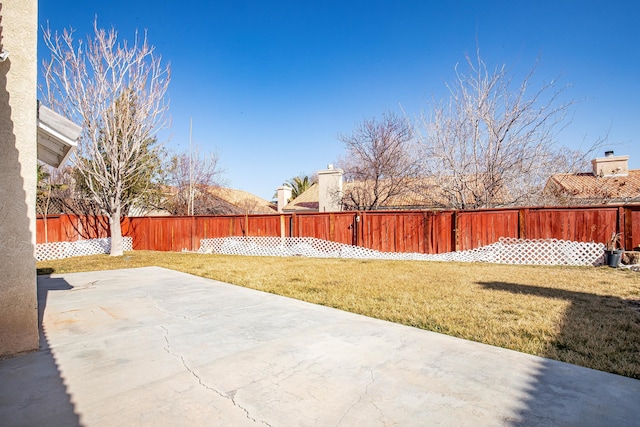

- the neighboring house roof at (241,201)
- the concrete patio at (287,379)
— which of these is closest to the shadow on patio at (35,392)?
the concrete patio at (287,379)

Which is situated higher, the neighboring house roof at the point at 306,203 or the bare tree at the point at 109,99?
the bare tree at the point at 109,99

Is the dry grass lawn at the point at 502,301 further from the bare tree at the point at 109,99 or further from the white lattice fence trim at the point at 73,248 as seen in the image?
the white lattice fence trim at the point at 73,248

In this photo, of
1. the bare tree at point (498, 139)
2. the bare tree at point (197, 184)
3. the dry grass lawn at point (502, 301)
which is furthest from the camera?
the bare tree at point (197, 184)

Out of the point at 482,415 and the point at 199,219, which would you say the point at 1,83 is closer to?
the point at 482,415

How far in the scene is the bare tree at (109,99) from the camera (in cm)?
1242

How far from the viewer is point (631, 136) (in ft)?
35.5

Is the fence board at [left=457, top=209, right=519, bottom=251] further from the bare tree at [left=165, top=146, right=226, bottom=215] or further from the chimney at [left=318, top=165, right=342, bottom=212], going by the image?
the bare tree at [left=165, top=146, right=226, bottom=215]

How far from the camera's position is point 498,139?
12.3 m

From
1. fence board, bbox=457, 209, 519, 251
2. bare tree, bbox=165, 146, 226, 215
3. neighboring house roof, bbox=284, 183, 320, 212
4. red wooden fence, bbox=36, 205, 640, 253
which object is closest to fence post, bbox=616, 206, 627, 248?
red wooden fence, bbox=36, 205, 640, 253

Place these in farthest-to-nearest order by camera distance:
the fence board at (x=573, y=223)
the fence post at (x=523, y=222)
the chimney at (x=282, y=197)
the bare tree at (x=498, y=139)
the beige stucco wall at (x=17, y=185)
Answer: the chimney at (x=282, y=197) → the bare tree at (x=498, y=139) → the fence post at (x=523, y=222) → the fence board at (x=573, y=223) → the beige stucco wall at (x=17, y=185)

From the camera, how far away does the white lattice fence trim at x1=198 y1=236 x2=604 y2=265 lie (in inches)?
371

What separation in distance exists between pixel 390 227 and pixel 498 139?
17.5ft

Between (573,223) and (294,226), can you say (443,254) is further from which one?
(294,226)

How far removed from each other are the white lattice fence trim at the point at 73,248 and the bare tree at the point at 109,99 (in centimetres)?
173
